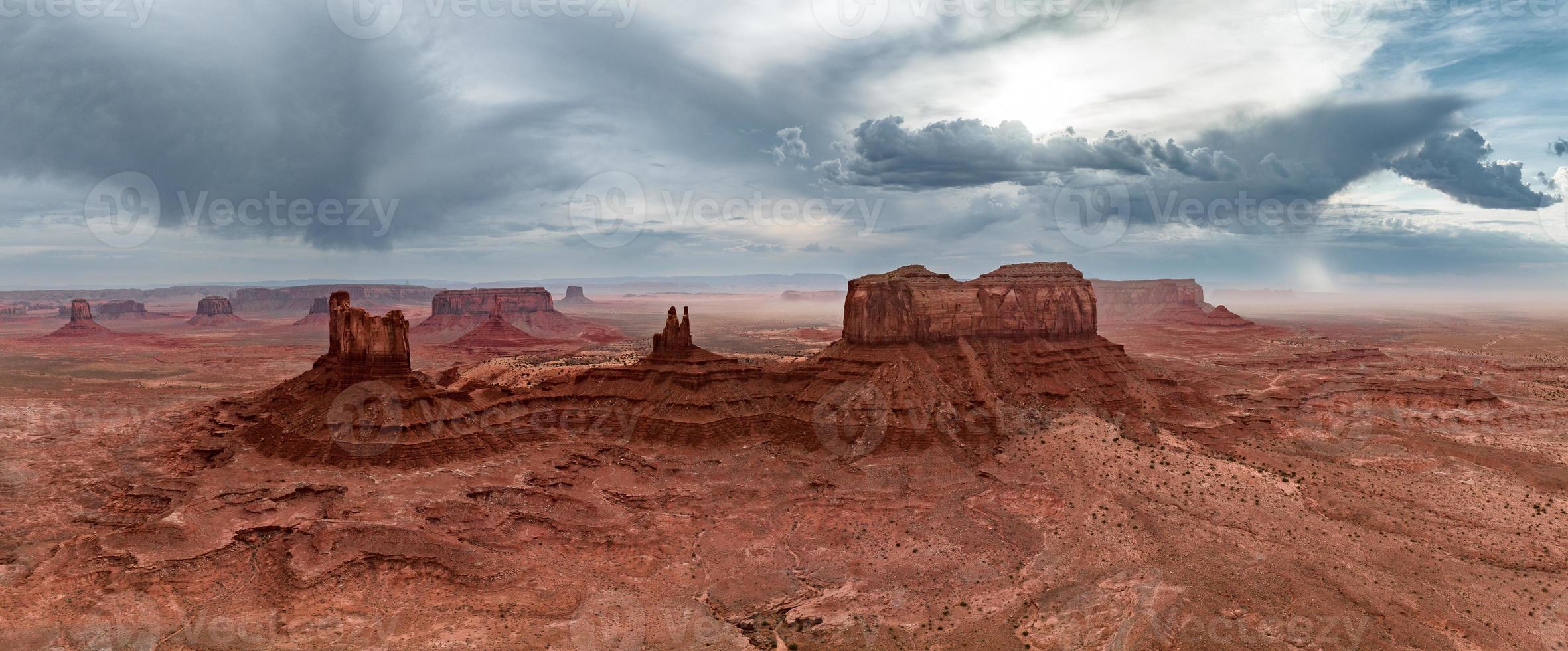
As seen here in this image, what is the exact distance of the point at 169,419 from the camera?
67000mm

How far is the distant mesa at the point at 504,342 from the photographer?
159 m

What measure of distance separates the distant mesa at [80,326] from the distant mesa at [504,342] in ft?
339

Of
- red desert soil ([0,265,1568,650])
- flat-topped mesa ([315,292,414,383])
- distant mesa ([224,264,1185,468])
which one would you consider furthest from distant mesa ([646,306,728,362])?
flat-topped mesa ([315,292,414,383])

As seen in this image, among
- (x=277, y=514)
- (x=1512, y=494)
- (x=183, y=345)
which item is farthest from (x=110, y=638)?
(x=183, y=345)

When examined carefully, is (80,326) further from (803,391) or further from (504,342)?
(803,391)

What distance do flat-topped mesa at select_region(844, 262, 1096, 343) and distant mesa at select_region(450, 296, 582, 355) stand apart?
109717mm

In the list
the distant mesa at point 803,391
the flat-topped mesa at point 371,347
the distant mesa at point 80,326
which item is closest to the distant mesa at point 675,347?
the distant mesa at point 803,391

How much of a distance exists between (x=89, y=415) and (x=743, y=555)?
7847 cm

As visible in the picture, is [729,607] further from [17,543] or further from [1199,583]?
[17,543]

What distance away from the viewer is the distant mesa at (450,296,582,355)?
15862 cm

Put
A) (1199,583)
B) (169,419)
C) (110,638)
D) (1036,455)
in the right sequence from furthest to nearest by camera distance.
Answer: (169,419) < (1036,455) < (1199,583) < (110,638)

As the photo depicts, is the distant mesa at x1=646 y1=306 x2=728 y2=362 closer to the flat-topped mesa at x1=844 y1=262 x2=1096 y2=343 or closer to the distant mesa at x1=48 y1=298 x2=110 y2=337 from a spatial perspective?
the flat-topped mesa at x1=844 y1=262 x2=1096 y2=343

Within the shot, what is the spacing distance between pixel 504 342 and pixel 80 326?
12291 centimetres

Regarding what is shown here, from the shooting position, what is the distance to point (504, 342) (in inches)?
6565
